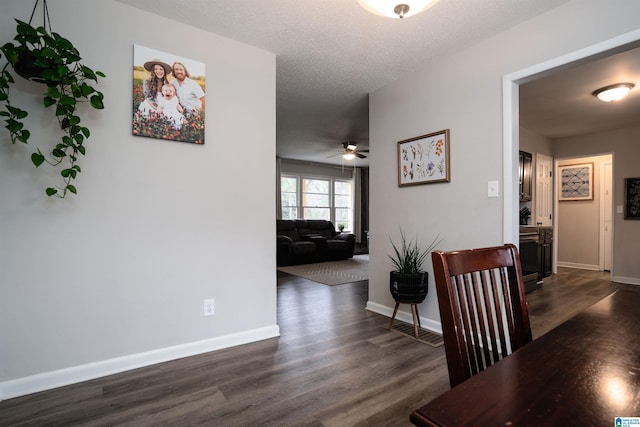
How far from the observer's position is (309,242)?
23.4 feet

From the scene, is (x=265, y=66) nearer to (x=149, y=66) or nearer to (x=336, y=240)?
(x=149, y=66)

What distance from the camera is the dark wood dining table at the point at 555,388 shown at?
1.71 ft

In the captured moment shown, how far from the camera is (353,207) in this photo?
9.44 meters

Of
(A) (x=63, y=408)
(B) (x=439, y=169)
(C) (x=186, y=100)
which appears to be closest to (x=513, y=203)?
(B) (x=439, y=169)

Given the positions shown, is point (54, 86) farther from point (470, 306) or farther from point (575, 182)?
point (575, 182)

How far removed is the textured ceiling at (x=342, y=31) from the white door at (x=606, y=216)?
5.55 metres

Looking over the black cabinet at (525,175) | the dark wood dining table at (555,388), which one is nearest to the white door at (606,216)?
the black cabinet at (525,175)

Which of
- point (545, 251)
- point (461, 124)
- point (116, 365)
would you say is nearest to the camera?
point (116, 365)

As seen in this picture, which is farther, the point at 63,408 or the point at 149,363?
the point at 149,363

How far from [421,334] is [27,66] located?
127 inches

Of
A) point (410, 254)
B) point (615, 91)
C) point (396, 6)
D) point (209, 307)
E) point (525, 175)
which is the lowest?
point (209, 307)

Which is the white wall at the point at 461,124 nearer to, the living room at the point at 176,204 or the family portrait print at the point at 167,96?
the living room at the point at 176,204

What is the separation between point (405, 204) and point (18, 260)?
9.74 feet

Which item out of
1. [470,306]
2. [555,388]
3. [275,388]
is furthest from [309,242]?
[555,388]
